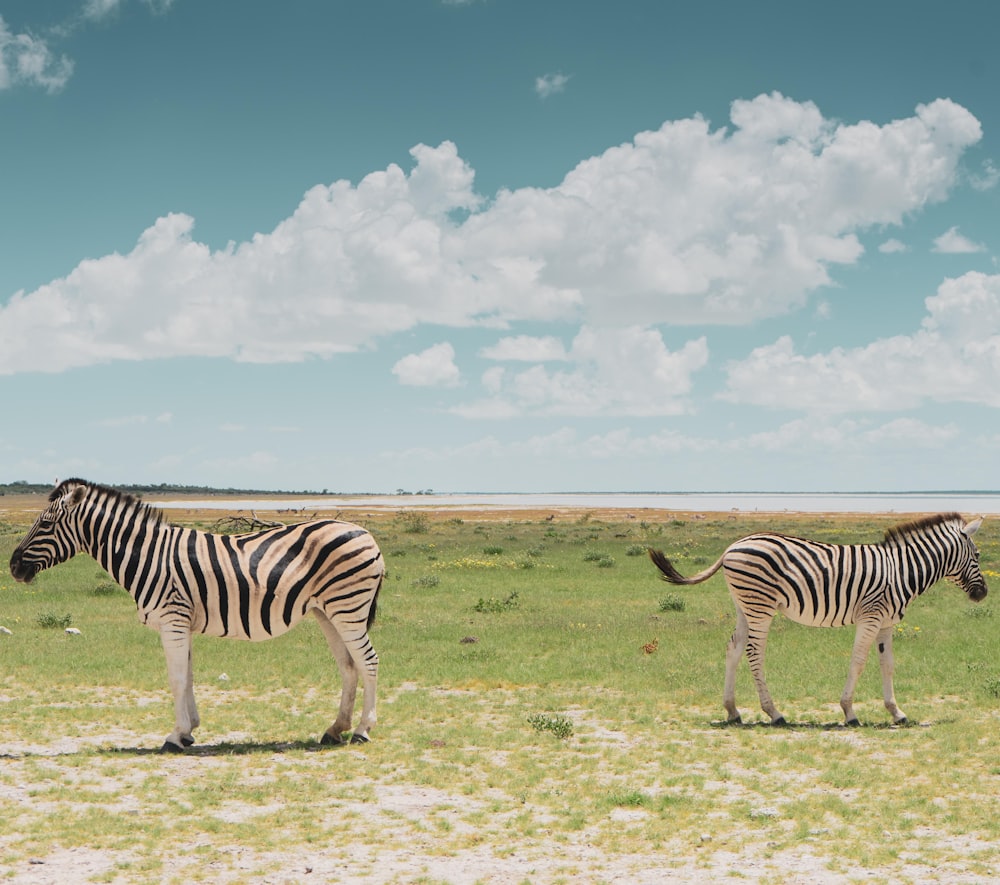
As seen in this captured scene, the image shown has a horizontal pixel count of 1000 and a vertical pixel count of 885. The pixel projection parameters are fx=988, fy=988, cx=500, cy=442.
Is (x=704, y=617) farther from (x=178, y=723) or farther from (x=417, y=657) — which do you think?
(x=178, y=723)

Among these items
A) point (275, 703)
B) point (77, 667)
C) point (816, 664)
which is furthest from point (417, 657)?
point (816, 664)

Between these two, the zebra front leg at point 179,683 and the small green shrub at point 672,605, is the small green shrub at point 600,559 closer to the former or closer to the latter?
the small green shrub at point 672,605

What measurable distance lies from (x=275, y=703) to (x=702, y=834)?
28.4 feet

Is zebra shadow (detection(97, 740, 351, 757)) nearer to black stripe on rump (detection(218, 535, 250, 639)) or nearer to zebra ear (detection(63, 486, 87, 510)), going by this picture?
black stripe on rump (detection(218, 535, 250, 639))

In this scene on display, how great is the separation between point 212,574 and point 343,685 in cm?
235

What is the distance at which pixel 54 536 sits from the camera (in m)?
13.7

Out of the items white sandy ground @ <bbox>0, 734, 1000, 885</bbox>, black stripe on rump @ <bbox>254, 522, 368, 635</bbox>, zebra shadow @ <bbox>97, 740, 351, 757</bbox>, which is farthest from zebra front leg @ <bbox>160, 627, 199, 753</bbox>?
white sandy ground @ <bbox>0, 734, 1000, 885</bbox>

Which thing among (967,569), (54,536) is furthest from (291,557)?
(967,569)

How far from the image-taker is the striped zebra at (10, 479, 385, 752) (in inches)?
522

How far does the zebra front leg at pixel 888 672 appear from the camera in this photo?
14.7 m

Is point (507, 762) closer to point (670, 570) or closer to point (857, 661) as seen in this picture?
point (670, 570)

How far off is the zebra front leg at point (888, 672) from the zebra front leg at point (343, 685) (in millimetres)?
7866

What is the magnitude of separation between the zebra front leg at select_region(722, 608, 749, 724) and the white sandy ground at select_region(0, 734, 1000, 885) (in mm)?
5158

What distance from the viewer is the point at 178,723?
13.1m
